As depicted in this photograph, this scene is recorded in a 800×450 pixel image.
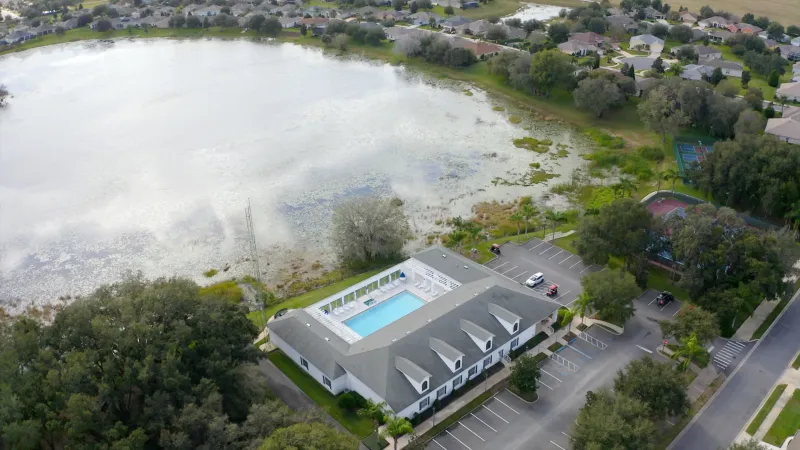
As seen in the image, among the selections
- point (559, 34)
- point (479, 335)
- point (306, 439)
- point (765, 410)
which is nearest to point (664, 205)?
point (765, 410)

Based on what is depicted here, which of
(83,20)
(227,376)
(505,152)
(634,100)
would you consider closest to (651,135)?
(634,100)

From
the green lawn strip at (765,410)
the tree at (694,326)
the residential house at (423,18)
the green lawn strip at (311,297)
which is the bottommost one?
the green lawn strip at (311,297)

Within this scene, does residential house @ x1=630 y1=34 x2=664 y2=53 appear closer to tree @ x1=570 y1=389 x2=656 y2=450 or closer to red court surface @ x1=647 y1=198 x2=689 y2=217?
red court surface @ x1=647 y1=198 x2=689 y2=217

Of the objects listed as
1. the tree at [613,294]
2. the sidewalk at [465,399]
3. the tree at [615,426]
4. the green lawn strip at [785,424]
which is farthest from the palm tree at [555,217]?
the tree at [615,426]

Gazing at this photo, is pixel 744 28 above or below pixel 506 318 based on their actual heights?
above

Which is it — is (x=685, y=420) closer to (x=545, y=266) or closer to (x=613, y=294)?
(x=613, y=294)

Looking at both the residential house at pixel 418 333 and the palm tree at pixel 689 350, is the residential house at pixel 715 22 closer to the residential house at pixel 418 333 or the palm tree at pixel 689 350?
the residential house at pixel 418 333
